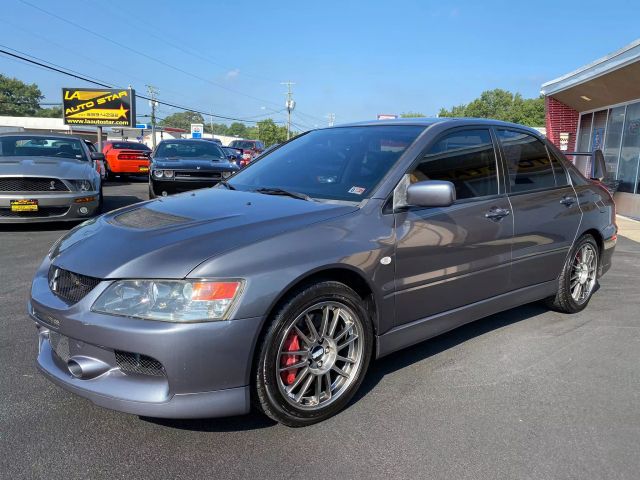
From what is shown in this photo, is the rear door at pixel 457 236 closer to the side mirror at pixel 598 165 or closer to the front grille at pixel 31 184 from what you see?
the side mirror at pixel 598 165

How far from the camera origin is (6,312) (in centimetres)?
454

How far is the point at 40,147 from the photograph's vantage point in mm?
9484

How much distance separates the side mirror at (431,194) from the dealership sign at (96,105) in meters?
30.7

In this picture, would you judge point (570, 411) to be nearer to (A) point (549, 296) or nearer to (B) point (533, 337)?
(B) point (533, 337)

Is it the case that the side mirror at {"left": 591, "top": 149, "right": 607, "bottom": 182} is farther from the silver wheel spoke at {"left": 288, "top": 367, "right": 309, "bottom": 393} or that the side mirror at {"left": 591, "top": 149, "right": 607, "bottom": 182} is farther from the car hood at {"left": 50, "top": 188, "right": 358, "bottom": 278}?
the silver wheel spoke at {"left": 288, "top": 367, "right": 309, "bottom": 393}

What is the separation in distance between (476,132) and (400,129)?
2.02 feet

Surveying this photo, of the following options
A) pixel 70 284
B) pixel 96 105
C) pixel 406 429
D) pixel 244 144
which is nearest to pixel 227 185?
pixel 70 284

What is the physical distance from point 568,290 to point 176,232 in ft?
11.6

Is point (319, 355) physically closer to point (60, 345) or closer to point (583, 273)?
point (60, 345)

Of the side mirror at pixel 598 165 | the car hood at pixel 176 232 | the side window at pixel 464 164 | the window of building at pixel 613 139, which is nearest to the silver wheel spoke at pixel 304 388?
the car hood at pixel 176 232

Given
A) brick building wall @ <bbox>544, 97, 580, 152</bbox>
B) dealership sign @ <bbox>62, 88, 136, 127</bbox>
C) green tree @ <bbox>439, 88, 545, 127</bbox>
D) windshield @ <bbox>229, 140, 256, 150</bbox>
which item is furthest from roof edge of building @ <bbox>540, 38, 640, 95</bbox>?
green tree @ <bbox>439, 88, 545, 127</bbox>

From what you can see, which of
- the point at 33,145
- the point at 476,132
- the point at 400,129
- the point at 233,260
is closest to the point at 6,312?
the point at 233,260

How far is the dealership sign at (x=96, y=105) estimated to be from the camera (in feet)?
100

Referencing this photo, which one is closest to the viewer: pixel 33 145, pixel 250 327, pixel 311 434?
pixel 250 327
